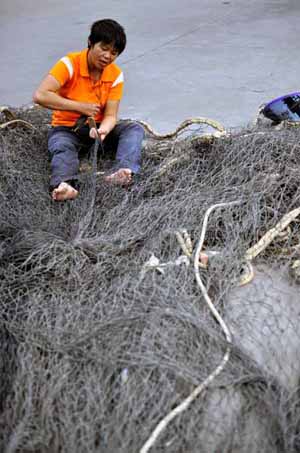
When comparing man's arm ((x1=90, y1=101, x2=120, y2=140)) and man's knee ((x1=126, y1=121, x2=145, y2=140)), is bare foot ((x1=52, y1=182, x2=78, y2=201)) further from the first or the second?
man's knee ((x1=126, y1=121, x2=145, y2=140))

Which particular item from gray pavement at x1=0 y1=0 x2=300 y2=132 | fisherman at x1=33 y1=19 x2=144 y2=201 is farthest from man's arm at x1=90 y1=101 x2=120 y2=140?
gray pavement at x1=0 y1=0 x2=300 y2=132

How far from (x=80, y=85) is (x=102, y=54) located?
0.20 m

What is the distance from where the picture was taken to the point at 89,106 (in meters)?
2.42

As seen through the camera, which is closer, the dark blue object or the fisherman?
the fisherman

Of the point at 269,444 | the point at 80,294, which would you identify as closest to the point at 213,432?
the point at 269,444

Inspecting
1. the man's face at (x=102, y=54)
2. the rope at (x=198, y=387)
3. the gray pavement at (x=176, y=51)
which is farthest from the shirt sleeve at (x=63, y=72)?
the rope at (x=198, y=387)

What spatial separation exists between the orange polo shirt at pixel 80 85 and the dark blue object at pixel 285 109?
62 cm

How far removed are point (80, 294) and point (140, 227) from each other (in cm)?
32

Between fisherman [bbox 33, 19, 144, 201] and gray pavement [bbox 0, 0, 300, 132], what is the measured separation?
0.95 meters

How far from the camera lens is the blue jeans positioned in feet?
7.04

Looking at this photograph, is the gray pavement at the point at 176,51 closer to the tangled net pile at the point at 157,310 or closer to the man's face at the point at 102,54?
the man's face at the point at 102,54

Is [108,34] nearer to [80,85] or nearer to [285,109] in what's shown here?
[80,85]

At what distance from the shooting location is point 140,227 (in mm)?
1731

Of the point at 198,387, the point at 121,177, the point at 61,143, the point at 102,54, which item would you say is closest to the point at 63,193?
the point at 121,177
